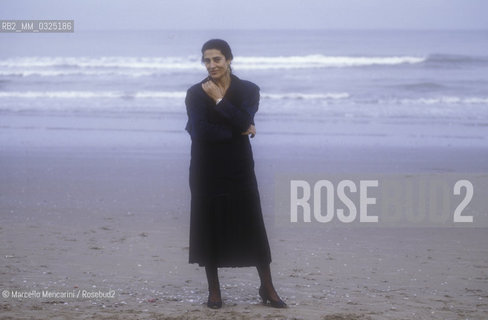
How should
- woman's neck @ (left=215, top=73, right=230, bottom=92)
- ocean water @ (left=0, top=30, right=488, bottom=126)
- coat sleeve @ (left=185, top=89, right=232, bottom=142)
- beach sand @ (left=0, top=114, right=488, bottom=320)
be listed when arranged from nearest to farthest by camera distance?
coat sleeve @ (left=185, top=89, right=232, bottom=142) → woman's neck @ (left=215, top=73, right=230, bottom=92) → beach sand @ (left=0, top=114, right=488, bottom=320) → ocean water @ (left=0, top=30, right=488, bottom=126)

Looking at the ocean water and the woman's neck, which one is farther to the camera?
the ocean water

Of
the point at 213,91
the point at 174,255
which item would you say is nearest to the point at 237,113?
the point at 213,91

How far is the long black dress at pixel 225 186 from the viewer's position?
179 inches

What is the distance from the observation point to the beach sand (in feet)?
15.7

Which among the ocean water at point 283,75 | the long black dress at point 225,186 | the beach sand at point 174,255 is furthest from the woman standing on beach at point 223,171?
the ocean water at point 283,75

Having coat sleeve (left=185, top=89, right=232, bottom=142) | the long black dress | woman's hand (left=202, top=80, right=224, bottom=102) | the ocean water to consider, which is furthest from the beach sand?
the ocean water

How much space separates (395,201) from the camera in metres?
8.26

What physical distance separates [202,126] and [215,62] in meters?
0.38

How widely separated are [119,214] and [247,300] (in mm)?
3044

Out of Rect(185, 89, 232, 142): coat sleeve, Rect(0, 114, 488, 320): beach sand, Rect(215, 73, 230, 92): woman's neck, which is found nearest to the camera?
Rect(185, 89, 232, 142): coat sleeve

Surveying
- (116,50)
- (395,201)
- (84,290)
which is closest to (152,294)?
(84,290)

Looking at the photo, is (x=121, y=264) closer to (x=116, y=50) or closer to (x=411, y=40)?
(x=116, y=50)

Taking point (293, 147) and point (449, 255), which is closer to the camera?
point (449, 255)

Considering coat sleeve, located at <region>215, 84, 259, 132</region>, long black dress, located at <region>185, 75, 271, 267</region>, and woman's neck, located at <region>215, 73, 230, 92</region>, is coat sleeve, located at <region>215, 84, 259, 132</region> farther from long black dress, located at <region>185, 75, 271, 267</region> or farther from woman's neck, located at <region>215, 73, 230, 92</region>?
woman's neck, located at <region>215, 73, 230, 92</region>
